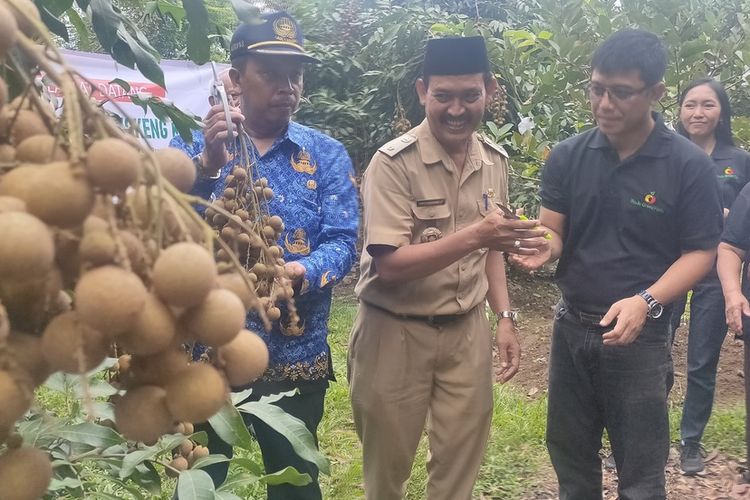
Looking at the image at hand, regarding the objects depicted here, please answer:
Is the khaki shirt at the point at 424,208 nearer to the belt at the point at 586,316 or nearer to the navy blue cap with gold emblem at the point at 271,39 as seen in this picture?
the belt at the point at 586,316

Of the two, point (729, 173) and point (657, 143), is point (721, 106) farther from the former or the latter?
point (657, 143)

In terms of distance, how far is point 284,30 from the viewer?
6.40 ft

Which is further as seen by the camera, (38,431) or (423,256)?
(423,256)

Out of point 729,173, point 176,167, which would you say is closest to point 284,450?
point 176,167

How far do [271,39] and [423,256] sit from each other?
69cm

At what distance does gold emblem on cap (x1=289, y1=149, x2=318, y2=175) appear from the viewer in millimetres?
1980

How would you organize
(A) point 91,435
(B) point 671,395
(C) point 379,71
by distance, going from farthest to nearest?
(C) point 379,71
(B) point 671,395
(A) point 91,435

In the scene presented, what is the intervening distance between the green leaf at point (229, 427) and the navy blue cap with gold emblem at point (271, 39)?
1.03 m

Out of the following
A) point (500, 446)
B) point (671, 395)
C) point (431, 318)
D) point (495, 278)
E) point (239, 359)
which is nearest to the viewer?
point (239, 359)

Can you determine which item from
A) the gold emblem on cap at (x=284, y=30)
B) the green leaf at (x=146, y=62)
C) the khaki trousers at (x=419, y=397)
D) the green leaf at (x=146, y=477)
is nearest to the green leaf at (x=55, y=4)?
the green leaf at (x=146, y=62)

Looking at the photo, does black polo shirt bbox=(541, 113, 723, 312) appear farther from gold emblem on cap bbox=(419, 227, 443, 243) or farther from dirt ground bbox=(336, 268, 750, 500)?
dirt ground bbox=(336, 268, 750, 500)

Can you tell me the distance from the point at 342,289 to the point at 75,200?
18.2 feet

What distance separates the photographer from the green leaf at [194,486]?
3.24 ft

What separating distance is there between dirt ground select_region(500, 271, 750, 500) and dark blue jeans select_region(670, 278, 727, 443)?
16 centimetres
